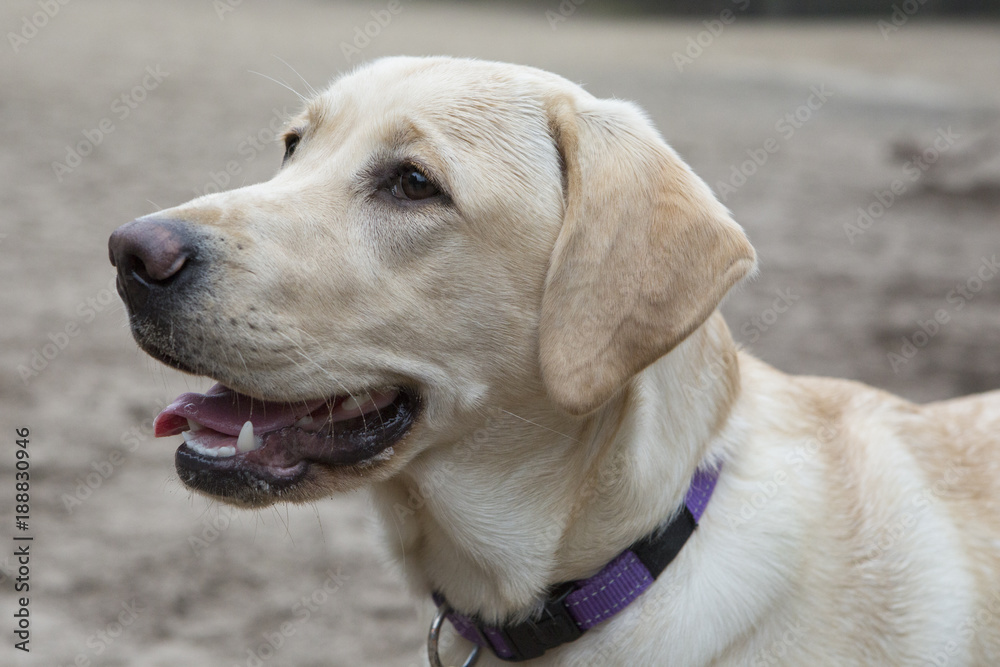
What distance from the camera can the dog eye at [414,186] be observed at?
2.59 metres

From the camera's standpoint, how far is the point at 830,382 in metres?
3.20

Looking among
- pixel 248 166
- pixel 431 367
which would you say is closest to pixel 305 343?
pixel 431 367

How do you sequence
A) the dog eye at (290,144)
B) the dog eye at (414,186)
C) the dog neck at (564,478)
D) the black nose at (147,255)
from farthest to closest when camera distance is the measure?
1. the dog eye at (290,144)
2. the dog eye at (414,186)
3. the dog neck at (564,478)
4. the black nose at (147,255)

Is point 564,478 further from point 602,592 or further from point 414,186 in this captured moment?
point 414,186

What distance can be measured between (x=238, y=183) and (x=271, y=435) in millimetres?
7889

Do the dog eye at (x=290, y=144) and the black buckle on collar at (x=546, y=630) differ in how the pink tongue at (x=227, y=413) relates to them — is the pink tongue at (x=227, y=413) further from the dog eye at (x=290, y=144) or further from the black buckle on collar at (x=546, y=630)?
the dog eye at (x=290, y=144)

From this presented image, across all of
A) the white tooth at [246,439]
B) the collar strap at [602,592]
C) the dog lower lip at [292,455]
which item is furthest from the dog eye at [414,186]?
Answer: the collar strap at [602,592]

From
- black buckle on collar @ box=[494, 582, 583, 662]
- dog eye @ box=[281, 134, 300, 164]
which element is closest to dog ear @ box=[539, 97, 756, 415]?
black buckle on collar @ box=[494, 582, 583, 662]

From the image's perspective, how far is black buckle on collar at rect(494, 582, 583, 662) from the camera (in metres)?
2.47

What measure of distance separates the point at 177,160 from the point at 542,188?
9.15m

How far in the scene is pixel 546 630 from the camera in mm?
2484

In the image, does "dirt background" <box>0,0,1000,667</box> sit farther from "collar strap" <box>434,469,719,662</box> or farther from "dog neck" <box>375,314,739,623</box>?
"collar strap" <box>434,469,719,662</box>

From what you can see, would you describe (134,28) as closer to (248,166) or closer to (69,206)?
(248,166)

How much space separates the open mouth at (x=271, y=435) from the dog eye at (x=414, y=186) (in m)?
0.55
